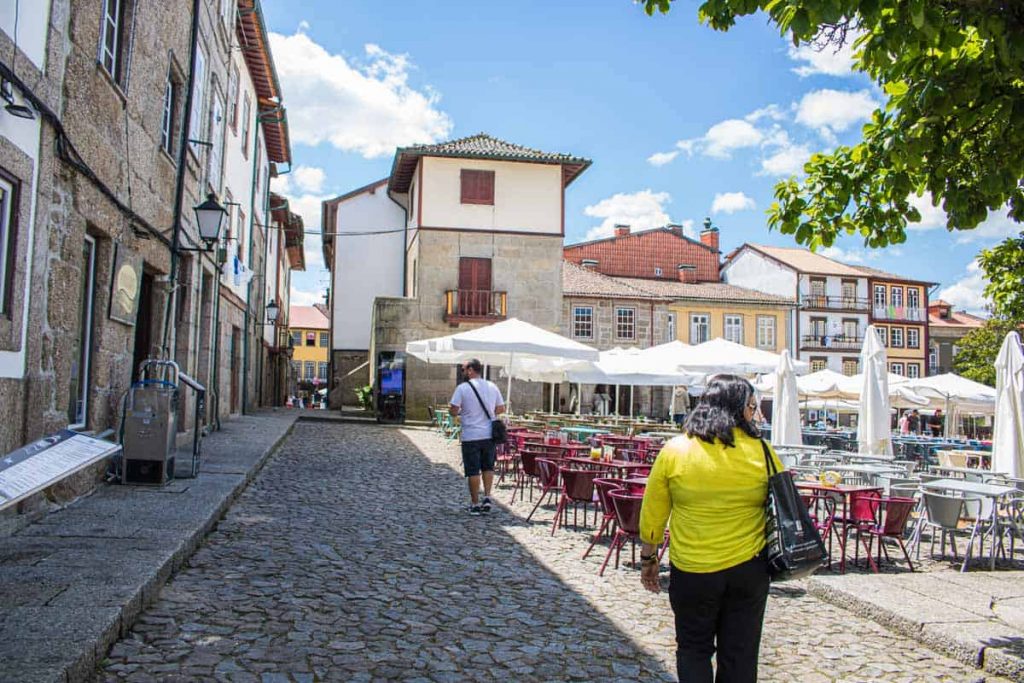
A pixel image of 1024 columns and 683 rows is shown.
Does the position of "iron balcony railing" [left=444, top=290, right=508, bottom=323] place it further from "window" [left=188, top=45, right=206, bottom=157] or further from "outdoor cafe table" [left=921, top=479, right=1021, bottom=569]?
"outdoor cafe table" [left=921, top=479, right=1021, bottom=569]

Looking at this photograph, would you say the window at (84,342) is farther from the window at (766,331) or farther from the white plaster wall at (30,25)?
the window at (766,331)

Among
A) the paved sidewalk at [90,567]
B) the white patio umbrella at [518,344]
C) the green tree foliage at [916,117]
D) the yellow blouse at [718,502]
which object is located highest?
the green tree foliage at [916,117]

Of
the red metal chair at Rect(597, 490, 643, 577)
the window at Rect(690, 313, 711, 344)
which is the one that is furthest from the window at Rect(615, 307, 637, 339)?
the red metal chair at Rect(597, 490, 643, 577)

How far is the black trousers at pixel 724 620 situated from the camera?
10.5ft

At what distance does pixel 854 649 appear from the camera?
191 inches

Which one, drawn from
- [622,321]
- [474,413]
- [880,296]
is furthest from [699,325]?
[474,413]

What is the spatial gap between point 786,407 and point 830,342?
122ft

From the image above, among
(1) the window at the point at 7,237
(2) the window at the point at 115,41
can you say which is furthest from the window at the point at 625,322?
(1) the window at the point at 7,237

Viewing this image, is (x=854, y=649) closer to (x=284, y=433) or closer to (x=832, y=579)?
(x=832, y=579)

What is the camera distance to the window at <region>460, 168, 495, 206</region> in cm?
2761

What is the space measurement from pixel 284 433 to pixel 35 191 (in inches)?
425

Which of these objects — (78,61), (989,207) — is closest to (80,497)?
(78,61)

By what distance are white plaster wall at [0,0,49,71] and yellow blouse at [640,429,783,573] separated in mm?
5029

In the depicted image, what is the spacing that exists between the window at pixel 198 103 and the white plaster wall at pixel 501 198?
14.5 metres
